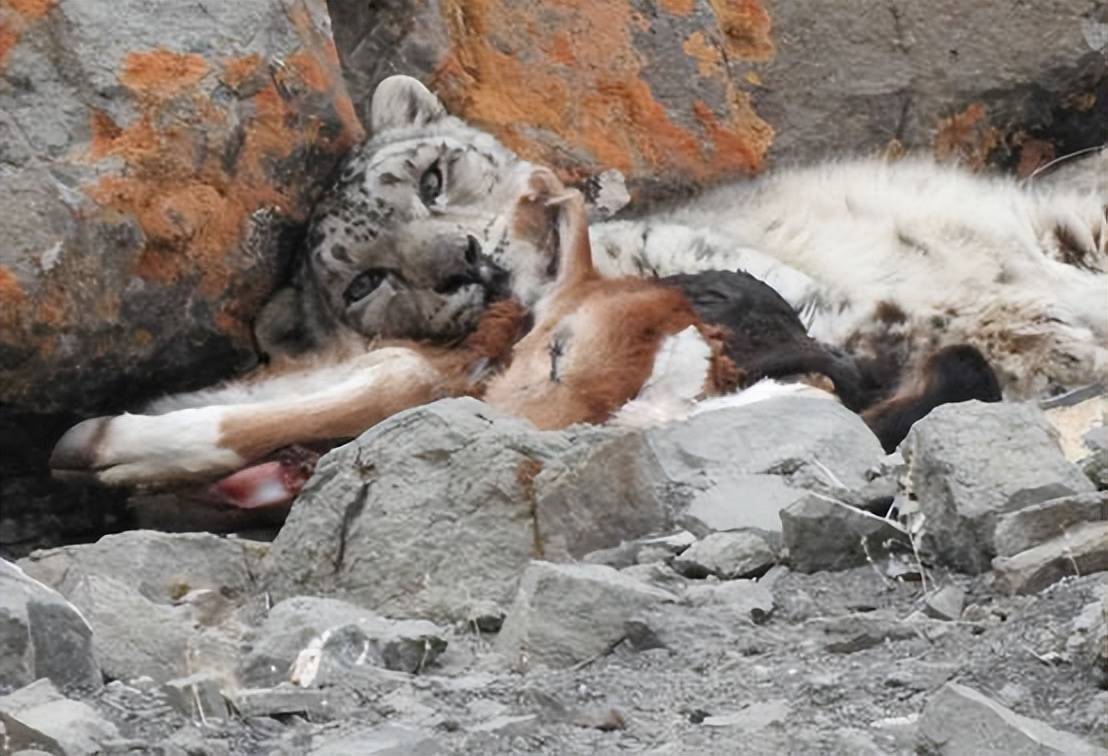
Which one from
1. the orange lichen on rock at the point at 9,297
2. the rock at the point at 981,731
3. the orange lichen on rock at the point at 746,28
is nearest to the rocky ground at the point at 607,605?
the rock at the point at 981,731

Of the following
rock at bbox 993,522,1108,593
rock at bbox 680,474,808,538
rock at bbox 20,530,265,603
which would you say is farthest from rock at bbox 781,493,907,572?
rock at bbox 20,530,265,603

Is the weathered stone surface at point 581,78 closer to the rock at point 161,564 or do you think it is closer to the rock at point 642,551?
the rock at point 161,564

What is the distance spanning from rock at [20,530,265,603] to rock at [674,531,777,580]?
0.80 m

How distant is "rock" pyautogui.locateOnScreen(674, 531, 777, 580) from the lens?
368 cm

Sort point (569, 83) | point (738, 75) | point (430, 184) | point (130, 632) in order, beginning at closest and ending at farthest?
point (130, 632) → point (430, 184) → point (569, 83) → point (738, 75)

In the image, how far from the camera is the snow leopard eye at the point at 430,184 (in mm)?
6219

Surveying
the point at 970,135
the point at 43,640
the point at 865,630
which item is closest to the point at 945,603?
the point at 865,630

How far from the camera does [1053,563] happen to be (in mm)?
3277

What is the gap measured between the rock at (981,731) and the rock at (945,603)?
0.61 m

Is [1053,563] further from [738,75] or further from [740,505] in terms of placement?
[738,75]

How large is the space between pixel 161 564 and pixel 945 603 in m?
1.43

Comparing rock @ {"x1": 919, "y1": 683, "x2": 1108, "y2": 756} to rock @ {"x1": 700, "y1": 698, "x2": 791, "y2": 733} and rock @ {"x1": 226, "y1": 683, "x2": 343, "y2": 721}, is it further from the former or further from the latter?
rock @ {"x1": 226, "y1": 683, "x2": 343, "y2": 721}

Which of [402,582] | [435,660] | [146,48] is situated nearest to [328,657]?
[435,660]

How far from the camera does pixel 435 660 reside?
3301 mm
